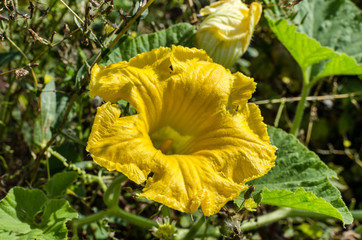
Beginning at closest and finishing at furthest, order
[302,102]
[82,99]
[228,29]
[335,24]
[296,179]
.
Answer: [228,29] → [296,179] → [82,99] → [302,102] → [335,24]

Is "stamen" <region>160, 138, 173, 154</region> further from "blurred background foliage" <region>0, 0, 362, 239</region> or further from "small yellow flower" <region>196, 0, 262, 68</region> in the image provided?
"small yellow flower" <region>196, 0, 262, 68</region>

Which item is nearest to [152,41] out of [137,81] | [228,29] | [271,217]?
[228,29]

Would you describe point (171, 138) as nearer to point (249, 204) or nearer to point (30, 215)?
point (249, 204)

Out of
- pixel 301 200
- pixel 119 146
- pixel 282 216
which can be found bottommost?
pixel 282 216

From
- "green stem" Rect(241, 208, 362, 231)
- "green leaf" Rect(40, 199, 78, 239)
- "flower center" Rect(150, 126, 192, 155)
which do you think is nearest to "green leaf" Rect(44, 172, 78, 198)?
"green leaf" Rect(40, 199, 78, 239)

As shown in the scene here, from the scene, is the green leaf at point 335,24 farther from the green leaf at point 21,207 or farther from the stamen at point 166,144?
the green leaf at point 21,207

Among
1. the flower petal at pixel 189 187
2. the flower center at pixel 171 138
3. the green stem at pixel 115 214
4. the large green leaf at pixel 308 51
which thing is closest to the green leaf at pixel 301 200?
the flower petal at pixel 189 187
